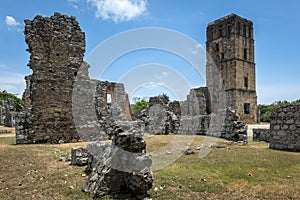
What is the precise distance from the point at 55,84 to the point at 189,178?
876 cm

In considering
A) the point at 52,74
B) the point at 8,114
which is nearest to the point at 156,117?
the point at 52,74

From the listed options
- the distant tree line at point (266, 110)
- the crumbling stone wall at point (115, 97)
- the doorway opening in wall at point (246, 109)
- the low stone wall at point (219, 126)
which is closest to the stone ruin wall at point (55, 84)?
the crumbling stone wall at point (115, 97)

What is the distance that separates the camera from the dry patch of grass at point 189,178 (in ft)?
13.9

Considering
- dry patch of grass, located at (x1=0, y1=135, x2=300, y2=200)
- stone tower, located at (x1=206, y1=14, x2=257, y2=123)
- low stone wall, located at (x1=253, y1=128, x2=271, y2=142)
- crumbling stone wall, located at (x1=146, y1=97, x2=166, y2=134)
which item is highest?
stone tower, located at (x1=206, y1=14, x2=257, y2=123)

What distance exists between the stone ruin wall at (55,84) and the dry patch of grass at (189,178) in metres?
3.93

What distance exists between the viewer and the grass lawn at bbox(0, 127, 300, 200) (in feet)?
13.9

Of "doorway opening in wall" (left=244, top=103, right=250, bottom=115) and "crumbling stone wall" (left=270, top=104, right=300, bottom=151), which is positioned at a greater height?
"doorway opening in wall" (left=244, top=103, right=250, bottom=115)

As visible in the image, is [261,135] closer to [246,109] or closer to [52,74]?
[52,74]

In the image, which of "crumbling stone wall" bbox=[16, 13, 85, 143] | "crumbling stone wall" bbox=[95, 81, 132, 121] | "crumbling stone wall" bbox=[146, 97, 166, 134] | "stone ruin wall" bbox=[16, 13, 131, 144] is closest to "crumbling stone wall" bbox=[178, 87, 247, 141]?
"crumbling stone wall" bbox=[146, 97, 166, 134]

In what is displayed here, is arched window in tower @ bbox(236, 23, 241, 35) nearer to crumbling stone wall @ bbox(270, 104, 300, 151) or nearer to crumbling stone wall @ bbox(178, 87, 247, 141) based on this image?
crumbling stone wall @ bbox(178, 87, 247, 141)

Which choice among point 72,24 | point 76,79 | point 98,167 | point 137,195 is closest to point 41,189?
point 98,167

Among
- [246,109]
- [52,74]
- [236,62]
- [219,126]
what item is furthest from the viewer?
[246,109]

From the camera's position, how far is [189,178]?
5160mm

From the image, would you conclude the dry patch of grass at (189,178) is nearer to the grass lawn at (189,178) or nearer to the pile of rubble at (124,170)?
the grass lawn at (189,178)
